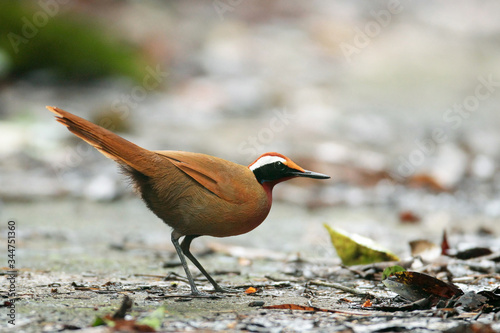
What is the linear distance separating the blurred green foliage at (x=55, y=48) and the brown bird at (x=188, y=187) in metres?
8.62

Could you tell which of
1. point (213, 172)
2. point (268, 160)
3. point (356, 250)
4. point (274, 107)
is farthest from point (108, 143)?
point (274, 107)

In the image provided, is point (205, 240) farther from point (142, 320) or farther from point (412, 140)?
point (412, 140)

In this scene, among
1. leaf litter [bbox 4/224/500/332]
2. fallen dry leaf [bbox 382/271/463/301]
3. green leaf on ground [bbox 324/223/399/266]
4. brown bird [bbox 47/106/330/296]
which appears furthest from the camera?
green leaf on ground [bbox 324/223/399/266]

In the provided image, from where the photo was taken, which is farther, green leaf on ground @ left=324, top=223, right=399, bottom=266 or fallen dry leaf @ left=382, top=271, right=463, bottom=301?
green leaf on ground @ left=324, top=223, right=399, bottom=266

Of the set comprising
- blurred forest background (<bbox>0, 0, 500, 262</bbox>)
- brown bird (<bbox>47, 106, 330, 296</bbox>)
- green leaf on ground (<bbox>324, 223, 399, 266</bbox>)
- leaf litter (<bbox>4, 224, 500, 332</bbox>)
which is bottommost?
leaf litter (<bbox>4, 224, 500, 332</bbox>)

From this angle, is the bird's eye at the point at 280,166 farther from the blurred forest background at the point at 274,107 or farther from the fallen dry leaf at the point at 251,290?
the blurred forest background at the point at 274,107

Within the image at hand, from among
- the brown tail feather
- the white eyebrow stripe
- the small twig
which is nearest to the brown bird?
the brown tail feather

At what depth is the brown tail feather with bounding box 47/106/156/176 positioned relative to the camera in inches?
130

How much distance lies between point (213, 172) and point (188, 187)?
0.54 ft

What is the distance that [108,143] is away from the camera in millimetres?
3342

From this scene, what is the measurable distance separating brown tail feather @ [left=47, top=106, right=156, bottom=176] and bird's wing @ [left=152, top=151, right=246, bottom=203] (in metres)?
0.14

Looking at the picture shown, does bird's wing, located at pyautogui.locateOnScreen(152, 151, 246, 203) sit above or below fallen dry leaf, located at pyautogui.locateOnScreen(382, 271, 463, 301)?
above

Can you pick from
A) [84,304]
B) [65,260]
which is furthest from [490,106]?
[84,304]

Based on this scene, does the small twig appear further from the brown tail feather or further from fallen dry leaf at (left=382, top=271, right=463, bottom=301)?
the brown tail feather
